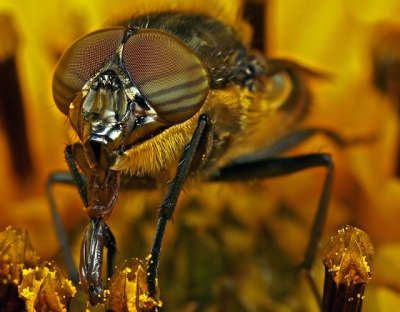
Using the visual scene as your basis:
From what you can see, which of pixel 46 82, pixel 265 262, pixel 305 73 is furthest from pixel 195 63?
pixel 46 82

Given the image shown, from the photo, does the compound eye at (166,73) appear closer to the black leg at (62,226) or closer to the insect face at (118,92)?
the insect face at (118,92)

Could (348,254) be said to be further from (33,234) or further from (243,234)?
(33,234)

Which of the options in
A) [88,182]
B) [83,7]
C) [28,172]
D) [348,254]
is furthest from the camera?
[83,7]

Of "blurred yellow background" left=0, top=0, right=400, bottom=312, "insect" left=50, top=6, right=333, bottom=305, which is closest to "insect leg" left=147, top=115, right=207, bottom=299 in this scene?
"insect" left=50, top=6, right=333, bottom=305

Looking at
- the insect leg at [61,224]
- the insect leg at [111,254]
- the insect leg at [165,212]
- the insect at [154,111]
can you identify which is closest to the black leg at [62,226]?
the insect leg at [61,224]

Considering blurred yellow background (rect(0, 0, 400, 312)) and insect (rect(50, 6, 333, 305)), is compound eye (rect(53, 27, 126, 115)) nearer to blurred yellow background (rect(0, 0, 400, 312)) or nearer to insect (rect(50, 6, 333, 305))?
insect (rect(50, 6, 333, 305))

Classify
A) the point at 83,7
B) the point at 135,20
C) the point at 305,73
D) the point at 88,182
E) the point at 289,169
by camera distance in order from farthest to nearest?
1. the point at 83,7
2. the point at 305,73
3. the point at 289,169
4. the point at 135,20
5. the point at 88,182
